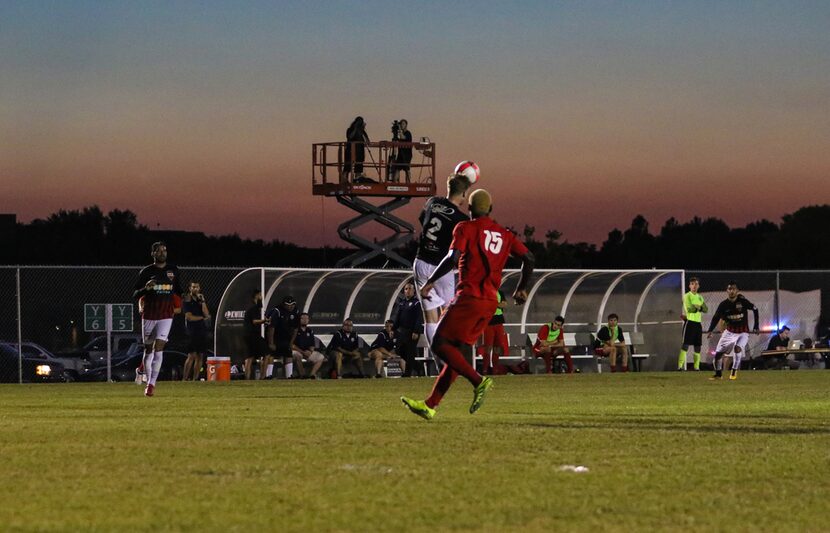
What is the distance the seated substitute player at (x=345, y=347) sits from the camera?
101 feet

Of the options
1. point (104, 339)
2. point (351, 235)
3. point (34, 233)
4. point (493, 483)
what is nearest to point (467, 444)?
point (493, 483)

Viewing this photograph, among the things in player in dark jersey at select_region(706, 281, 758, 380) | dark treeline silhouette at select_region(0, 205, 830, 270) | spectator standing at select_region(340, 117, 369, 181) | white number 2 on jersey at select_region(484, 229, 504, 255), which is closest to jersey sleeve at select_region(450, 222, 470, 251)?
white number 2 on jersey at select_region(484, 229, 504, 255)

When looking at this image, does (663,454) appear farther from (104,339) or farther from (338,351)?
(104,339)

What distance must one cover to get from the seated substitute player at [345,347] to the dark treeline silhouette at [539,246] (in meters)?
45.9

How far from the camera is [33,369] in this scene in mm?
33750

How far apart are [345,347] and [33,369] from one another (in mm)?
7806

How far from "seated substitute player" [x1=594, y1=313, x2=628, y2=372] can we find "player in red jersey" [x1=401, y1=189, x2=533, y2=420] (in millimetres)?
21112

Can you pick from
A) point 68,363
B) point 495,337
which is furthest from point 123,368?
point 495,337

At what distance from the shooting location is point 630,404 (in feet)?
53.7

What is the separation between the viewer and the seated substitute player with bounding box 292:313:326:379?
99.6 ft

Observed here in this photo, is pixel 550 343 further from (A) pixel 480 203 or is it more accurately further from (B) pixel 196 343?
(A) pixel 480 203

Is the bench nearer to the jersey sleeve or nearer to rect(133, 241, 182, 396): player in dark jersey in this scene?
rect(133, 241, 182, 396): player in dark jersey

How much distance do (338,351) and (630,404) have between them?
49.1 ft

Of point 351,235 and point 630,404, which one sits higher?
point 351,235
